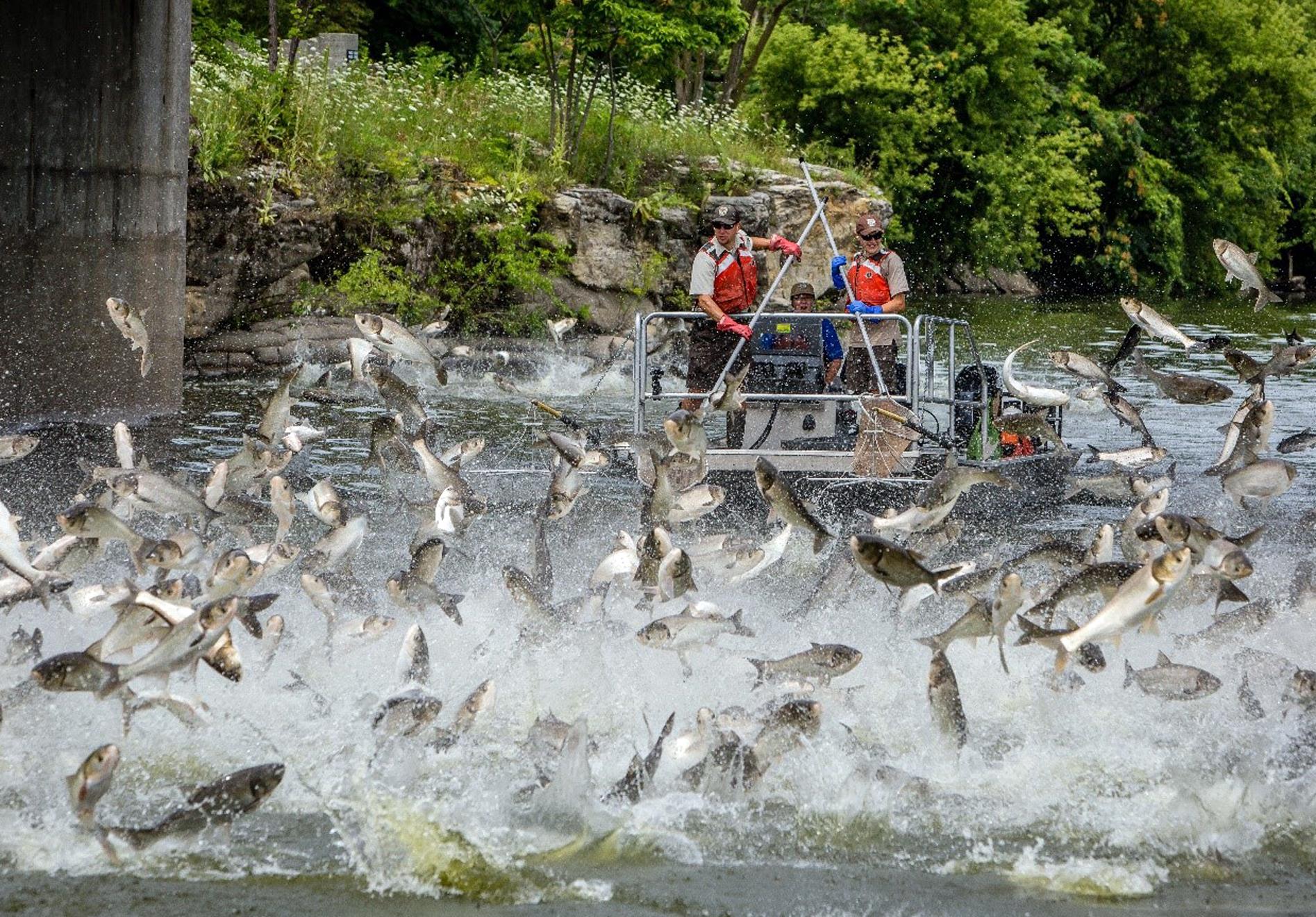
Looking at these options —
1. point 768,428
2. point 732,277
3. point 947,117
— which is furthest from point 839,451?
point 947,117

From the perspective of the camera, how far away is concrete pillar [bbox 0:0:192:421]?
1505cm

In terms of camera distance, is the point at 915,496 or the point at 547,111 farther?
the point at 547,111

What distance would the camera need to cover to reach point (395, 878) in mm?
6773

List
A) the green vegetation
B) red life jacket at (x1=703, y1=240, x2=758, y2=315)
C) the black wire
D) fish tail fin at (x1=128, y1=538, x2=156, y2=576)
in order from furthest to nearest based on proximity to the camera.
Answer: the green vegetation < the black wire < red life jacket at (x1=703, y1=240, x2=758, y2=315) < fish tail fin at (x1=128, y1=538, x2=156, y2=576)

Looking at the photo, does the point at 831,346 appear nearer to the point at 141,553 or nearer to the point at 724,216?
the point at 724,216

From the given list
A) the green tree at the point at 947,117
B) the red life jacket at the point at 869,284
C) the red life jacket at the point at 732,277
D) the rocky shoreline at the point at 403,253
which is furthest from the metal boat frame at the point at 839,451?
the green tree at the point at 947,117

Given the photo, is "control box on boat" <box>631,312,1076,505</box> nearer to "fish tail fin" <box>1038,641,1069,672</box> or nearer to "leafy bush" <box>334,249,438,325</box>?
"fish tail fin" <box>1038,641,1069,672</box>

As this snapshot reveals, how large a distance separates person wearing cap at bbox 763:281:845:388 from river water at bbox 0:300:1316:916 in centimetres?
285

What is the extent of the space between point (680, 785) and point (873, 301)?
21.9ft

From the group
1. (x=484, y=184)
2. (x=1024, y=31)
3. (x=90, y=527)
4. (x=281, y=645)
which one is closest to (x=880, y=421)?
(x=281, y=645)

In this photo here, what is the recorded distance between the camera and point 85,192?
1562 centimetres

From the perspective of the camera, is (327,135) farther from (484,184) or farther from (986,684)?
(986,684)

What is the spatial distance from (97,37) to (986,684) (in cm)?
1050

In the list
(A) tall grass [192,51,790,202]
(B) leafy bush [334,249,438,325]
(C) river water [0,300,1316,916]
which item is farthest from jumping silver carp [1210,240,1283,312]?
(A) tall grass [192,51,790,202]
